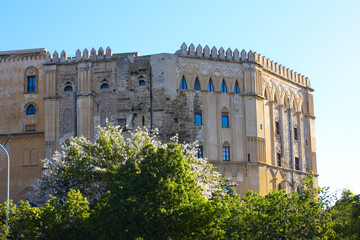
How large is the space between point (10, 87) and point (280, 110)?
2268 centimetres

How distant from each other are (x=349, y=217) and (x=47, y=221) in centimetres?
1835

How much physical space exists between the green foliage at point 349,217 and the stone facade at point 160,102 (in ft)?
40.8

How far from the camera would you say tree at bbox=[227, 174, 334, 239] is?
1463 inches

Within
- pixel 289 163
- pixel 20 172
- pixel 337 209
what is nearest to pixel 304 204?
pixel 337 209

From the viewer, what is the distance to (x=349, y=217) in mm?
43031

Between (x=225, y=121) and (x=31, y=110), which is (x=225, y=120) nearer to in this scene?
(x=225, y=121)

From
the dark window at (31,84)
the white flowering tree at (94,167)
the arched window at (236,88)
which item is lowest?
the white flowering tree at (94,167)

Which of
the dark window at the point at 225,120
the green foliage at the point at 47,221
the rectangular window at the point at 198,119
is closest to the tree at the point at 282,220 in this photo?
the green foliage at the point at 47,221

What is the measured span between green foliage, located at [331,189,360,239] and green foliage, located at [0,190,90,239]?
49.2ft

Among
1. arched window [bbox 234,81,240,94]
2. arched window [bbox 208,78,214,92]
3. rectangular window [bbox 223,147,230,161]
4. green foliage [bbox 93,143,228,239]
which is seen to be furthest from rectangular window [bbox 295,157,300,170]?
green foliage [bbox 93,143,228,239]

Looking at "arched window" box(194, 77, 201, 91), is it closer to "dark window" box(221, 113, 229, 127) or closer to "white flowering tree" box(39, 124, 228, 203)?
"dark window" box(221, 113, 229, 127)

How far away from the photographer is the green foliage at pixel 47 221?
3569 cm

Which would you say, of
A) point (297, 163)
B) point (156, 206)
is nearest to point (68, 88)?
point (297, 163)

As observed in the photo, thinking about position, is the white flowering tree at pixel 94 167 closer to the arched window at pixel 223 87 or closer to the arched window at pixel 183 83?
the arched window at pixel 183 83
